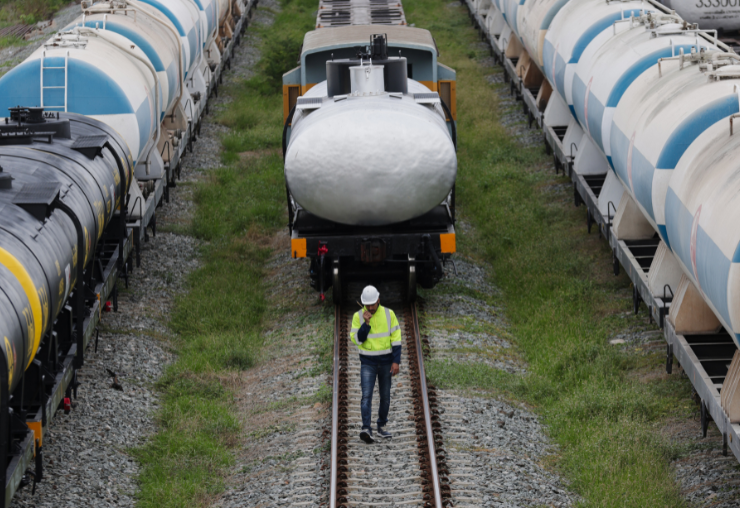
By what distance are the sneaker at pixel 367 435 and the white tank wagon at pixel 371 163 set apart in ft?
9.81

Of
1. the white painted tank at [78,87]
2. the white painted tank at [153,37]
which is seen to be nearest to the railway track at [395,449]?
the white painted tank at [78,87]

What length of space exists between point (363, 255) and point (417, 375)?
1905 millimetres

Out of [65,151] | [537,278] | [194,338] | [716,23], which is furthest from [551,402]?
[716,23]

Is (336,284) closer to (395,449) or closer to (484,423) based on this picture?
(484,423)

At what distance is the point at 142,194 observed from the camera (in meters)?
15.7

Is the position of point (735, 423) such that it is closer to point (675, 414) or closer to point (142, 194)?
point (675, 414)

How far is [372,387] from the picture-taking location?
9422 mm

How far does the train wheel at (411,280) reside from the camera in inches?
486

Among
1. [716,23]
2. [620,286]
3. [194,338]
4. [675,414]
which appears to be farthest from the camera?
[716,23]

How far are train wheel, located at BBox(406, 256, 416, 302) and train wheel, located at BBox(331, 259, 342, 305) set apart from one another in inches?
36.0

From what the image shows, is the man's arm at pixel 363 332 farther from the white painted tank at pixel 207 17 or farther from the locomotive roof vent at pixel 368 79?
the white painted tank at pixel 207 17

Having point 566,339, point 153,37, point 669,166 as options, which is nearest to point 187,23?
point 153,37

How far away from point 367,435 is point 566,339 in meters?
3.97

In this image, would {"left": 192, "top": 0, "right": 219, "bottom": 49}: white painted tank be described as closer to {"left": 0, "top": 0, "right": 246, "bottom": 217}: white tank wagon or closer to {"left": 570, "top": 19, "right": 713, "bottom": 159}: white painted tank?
{"left": 0, "top": 0, "right": 246, "bottom": 217}: white tank wagon
